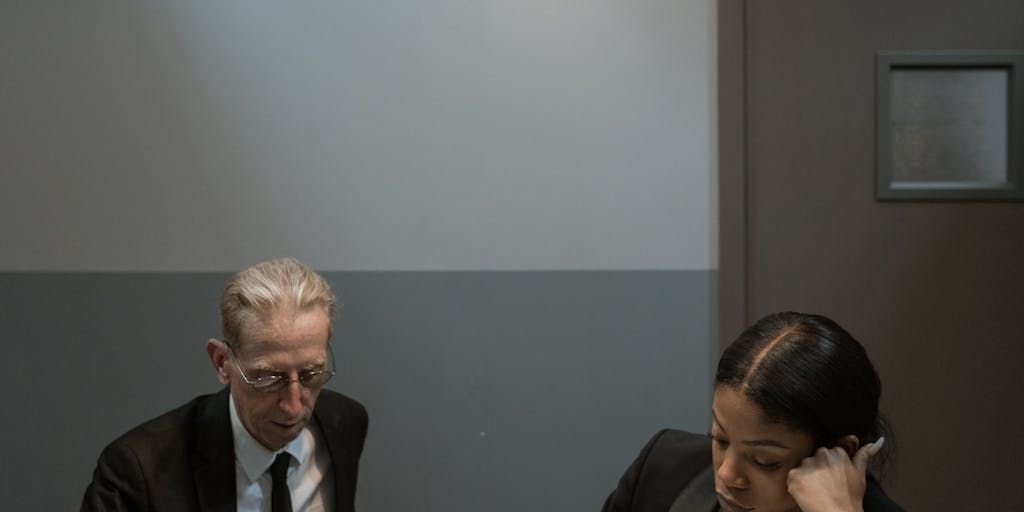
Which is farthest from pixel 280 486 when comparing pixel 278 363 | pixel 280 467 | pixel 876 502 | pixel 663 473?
pixel 876 502

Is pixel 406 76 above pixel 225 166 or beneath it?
above

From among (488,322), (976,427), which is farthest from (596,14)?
(976,427)

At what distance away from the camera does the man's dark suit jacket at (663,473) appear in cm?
207

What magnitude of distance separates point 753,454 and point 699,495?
0.94 feet

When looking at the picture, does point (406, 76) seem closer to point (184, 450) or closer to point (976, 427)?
point (184, 450)

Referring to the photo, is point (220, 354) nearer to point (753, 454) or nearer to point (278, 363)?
point (278, 363)

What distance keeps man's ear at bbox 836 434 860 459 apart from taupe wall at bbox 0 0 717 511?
1107mm

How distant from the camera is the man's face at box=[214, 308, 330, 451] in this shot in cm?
198

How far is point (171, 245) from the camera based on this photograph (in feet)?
9.77

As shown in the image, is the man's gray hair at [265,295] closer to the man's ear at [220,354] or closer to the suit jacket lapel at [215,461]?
the man's ear at [220,354]

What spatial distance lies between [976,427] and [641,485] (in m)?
1.31

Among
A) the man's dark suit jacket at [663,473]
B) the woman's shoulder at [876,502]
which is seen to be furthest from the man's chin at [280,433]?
the woman's shoulder at [876,502]

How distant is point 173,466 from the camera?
6.64ft

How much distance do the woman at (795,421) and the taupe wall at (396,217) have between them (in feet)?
3.65
